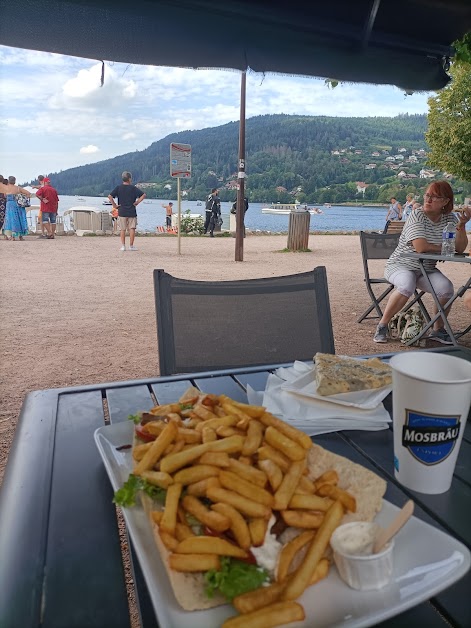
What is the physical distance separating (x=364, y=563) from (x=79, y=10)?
2366 millimetres

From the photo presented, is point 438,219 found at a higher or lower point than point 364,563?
higher

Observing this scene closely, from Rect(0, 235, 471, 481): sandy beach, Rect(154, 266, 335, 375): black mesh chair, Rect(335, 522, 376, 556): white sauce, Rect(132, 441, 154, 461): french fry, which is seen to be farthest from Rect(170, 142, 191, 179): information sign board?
Rect(335, 522, 376, 556): white sauce

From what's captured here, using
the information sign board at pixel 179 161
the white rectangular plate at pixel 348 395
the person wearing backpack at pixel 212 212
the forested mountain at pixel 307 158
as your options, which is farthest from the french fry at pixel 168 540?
the forested mountain at pixel 307 158

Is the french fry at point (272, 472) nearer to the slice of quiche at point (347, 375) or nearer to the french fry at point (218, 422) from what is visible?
the french fry at point (218, 422)

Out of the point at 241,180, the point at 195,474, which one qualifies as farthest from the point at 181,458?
the point at 241,180

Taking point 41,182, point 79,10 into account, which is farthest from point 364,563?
point 41,182

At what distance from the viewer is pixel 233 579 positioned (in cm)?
55

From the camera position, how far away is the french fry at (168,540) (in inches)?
23.3

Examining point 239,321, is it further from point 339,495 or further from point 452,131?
point 452,131

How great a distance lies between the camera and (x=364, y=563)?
577mm

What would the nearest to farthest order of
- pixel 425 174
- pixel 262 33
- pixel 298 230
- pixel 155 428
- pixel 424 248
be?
pixel 155 428
pixel 262 33
pixel 424 248
pixel 298 230
pixel 425 174

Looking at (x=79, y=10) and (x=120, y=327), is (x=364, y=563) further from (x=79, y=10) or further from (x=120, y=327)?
(x=120, y=327)

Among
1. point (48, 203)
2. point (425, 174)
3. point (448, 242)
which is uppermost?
point (425, 174)

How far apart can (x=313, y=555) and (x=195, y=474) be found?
0.19 metres
